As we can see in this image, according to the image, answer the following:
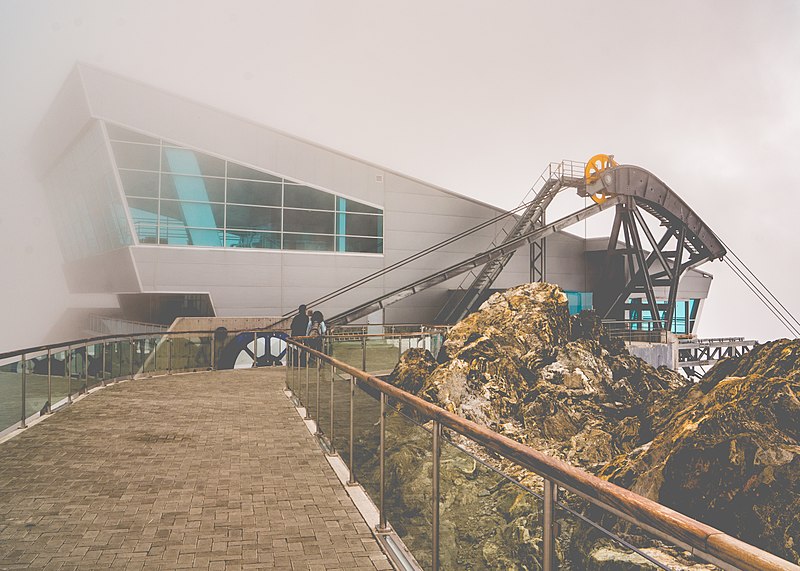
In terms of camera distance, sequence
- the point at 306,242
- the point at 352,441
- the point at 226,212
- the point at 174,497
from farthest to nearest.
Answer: the point at 306,242
the point at 226,212
the point at 352,441
the point at 174,497

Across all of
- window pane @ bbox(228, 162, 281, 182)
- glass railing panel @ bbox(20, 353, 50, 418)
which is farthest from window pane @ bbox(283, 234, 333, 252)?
glass railing panel @ bbox(20, 353, 50, 418)

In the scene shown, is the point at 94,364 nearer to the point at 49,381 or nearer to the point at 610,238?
the point at 49,381

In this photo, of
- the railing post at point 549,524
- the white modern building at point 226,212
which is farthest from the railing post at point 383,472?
the white modern building at point 226,212

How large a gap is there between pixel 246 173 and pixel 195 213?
2.76 meters

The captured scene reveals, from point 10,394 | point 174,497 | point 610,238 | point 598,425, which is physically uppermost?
point 610,238

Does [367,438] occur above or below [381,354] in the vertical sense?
above

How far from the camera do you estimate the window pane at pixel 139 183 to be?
83.0 ft

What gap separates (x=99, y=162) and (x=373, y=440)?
81.2 ft

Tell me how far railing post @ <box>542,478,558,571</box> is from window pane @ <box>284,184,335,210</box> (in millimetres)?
26982

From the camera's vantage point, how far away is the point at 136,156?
25.5 m

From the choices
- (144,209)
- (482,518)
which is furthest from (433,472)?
(144,209)

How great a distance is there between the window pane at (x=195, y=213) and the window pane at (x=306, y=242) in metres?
2.92

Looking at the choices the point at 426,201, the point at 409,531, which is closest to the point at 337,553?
the point at 409,531

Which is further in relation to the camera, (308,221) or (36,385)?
(308,221)
